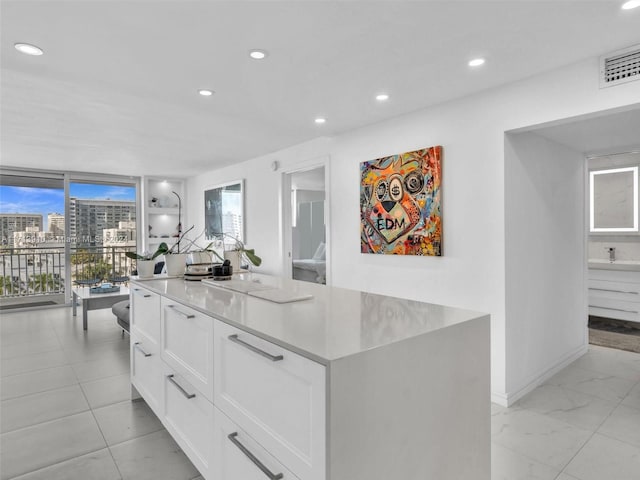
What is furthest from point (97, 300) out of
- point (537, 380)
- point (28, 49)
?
point (537, 380)

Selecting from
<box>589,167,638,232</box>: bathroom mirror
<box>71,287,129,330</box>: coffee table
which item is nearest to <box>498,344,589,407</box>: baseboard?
<box>589,167,638,232</box>: bathroom mirror

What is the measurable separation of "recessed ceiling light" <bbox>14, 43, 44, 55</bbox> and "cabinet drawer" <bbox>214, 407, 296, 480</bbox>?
225 centimetres

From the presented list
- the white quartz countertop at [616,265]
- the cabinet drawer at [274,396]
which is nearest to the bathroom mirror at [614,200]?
the white quartz countertop at [616,265]

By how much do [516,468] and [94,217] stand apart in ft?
23.3

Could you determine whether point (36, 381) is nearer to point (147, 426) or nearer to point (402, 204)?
point (147, 426)

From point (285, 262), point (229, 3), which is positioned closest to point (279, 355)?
point (229, 3)

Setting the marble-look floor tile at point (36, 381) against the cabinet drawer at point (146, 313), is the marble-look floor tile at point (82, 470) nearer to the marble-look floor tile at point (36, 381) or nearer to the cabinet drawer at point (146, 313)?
the cabinet drawer at point (146, 313)

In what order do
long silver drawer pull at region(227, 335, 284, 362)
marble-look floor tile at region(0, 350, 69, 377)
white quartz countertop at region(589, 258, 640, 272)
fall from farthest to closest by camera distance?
white quartz countertop at region(589, 258, 640, 272) → marble-look floor tile at region(0, 350, 69, 377) → long silver drawer pull at region(227, 335, 284, 362)

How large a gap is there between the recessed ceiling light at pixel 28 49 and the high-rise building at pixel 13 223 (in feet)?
16.3

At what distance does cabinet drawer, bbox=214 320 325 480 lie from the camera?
98cm

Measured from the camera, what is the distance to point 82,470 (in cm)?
192

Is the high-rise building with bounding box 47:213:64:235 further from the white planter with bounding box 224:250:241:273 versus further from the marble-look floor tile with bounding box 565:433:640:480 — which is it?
the marble-look floor tile with bounding box 565:433:640:480

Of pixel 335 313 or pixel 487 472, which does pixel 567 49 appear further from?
pixel 487 472

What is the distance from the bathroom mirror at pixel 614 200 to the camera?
4.66 m
